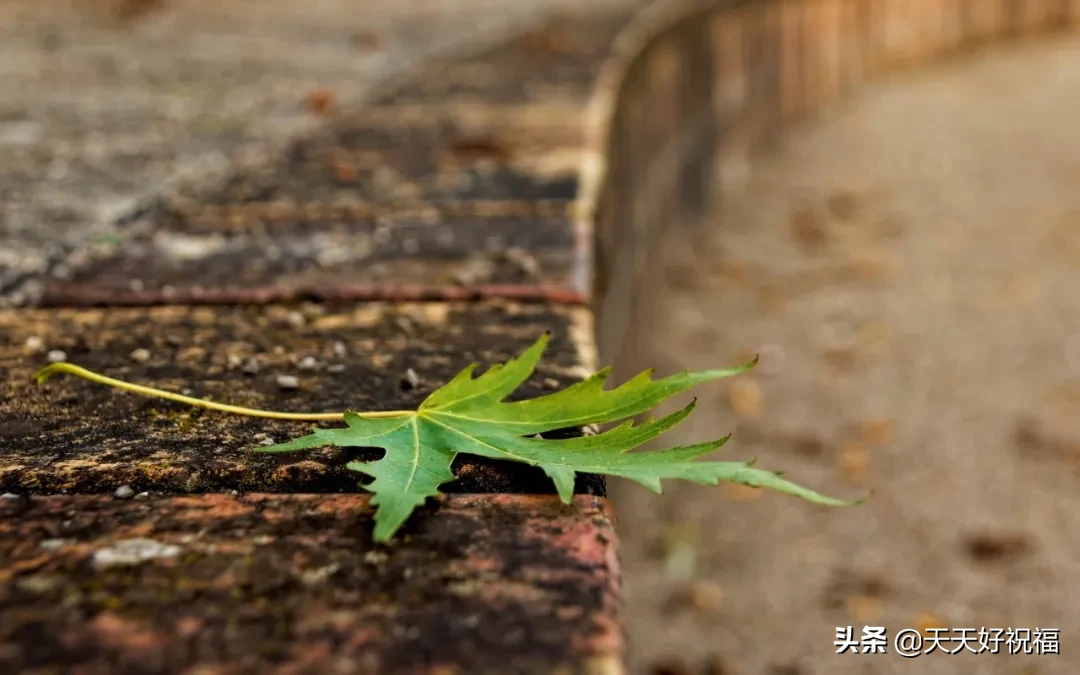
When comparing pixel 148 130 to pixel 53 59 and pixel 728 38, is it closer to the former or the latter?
pixel 53 59

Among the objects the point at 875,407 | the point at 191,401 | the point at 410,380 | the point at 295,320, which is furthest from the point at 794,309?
the point at 191,401

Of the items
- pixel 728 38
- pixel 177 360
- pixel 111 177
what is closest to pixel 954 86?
pixel 728 38

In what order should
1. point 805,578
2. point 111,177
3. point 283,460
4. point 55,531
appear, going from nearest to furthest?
1. point 55,531
2. point 283,460
3. point 111,177
4. point 805,578

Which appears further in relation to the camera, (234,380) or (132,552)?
(234,380)

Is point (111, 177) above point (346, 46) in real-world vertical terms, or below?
below

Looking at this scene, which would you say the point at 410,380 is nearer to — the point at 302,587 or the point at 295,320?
the point at 295,320

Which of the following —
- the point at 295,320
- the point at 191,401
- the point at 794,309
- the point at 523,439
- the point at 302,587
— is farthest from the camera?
the point at 794,309

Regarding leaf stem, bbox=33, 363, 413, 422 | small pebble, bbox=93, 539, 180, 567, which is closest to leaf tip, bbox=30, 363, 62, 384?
leaf stem, bbox=33, 363, 413, 422

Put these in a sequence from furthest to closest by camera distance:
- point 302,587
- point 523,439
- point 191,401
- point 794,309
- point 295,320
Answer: point 794,309
point 295,320
point 191,401
point 523,439
point 302,587
